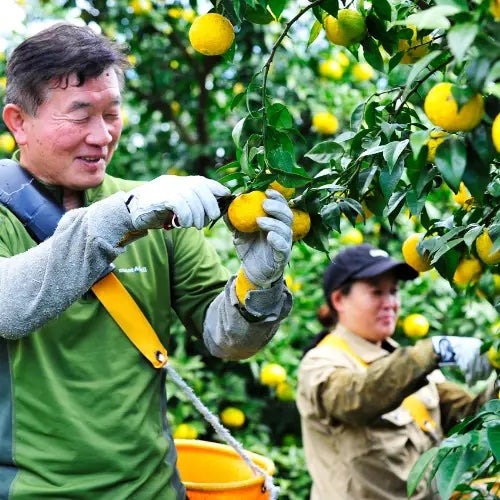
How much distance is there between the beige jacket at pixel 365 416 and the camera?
2867 millimetres

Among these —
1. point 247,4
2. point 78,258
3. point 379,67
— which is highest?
point 247,4

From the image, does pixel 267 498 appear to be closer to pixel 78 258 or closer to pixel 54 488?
pixel 54 488

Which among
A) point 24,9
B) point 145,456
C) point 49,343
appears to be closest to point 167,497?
point 145,456

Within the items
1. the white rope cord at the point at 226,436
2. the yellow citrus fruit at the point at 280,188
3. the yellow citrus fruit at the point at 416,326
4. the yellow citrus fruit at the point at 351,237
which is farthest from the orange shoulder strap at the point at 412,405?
the yellow citrus fruit at the point at 280,188

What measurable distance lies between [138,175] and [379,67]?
319cm

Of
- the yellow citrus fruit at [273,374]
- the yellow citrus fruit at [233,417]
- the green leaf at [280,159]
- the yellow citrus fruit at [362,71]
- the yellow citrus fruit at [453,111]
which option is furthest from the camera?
the yellow citrus fruit at [362,71]

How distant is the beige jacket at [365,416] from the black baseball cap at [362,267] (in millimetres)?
208

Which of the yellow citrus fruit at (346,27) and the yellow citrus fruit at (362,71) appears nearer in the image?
the yellow citrus fruit at (346,27)

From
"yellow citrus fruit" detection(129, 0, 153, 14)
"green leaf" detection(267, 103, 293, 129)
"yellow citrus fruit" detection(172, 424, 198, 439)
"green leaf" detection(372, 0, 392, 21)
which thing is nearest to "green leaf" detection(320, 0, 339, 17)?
"green leaf" detection(372, 0, 392, 21)

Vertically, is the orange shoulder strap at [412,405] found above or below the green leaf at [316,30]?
below

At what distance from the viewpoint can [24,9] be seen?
4.79m

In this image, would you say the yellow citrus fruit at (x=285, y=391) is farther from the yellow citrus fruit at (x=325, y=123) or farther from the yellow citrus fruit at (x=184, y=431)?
the yellow citrus fruit at (x=325, y=123)

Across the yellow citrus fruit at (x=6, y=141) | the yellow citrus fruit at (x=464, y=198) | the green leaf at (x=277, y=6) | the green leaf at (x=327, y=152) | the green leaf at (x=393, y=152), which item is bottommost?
the yellow citrus fruit at (x=6, y=141)

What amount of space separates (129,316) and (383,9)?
2.68ft
